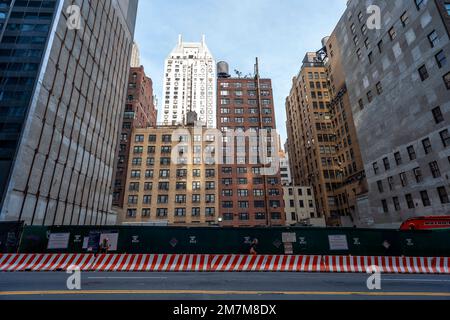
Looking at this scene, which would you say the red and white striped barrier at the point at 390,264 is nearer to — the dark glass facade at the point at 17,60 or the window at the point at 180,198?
the dark glass facade at the point at 17,60

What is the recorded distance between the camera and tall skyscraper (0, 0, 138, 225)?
77.6ft

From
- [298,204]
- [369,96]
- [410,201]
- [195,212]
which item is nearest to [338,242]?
[410,201]

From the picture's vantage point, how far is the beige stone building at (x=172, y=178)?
53156 millimetres

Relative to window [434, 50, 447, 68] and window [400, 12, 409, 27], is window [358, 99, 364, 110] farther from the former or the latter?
window [434, 50, 447, 68]

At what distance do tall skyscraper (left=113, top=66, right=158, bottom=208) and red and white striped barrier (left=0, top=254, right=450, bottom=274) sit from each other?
4353 centimetres

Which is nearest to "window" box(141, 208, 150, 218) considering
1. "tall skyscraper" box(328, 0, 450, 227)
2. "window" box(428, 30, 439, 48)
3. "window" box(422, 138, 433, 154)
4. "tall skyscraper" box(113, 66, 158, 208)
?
"tall skyscraper" box(113, 66, 158, 208)

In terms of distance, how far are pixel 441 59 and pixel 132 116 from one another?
205 ft

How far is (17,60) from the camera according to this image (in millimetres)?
27953

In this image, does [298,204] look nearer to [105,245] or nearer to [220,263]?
[220,263]

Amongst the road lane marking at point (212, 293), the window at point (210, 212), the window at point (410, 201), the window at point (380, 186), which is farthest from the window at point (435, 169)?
the window at point (210, 212)

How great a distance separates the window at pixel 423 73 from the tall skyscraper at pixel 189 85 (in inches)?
4715
